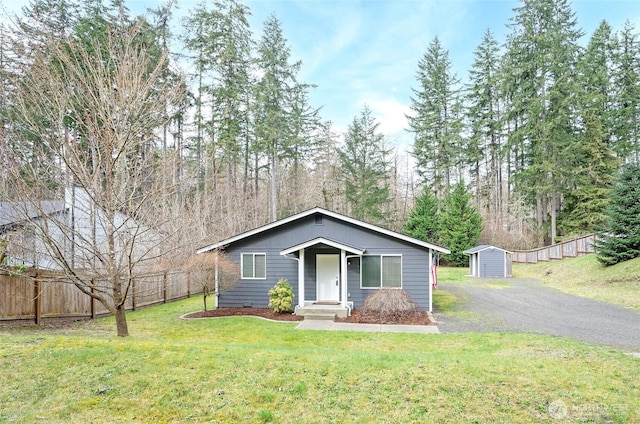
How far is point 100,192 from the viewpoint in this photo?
6.46 m

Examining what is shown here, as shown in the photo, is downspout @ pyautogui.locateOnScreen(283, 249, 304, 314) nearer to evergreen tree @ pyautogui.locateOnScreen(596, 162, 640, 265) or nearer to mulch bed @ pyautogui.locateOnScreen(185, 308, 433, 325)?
mulch bed @ pyautogui.locateOnScreen(185, 308, 433, 325)

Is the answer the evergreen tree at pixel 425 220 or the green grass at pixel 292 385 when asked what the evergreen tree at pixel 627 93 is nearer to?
the evergreen tree at pixel 425 220

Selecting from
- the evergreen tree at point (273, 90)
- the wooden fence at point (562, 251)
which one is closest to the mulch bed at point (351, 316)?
the evergreen tree at point (273, 90)

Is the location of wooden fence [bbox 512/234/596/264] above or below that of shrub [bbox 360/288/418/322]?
above

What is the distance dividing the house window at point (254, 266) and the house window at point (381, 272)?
3640mm

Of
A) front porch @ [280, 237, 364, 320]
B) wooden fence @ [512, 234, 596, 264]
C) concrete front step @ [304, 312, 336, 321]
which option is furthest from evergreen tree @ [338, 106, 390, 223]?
concrete front step @ [304, 312, 336, 321]

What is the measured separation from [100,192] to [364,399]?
585 cm

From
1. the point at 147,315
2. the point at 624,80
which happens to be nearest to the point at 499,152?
the point at 624,80

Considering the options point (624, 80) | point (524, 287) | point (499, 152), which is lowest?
point (524, 287)

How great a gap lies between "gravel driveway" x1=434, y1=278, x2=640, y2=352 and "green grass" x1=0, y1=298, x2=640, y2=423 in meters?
2.23

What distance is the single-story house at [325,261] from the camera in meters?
11.9

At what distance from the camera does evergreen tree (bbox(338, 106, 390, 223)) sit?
98.4 ft

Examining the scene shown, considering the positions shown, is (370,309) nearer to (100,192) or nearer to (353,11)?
(100,192)

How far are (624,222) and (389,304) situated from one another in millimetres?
13476
